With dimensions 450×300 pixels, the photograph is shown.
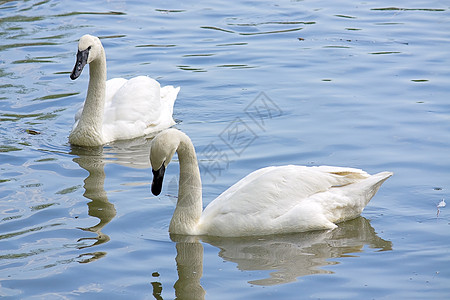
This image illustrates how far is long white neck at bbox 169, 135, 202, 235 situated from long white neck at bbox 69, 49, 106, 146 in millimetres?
2873

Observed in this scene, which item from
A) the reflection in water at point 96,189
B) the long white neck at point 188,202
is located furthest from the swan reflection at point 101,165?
the long white neck at point 188,202

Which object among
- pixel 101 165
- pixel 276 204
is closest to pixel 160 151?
pixel 276 204

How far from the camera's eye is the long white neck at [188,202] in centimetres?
757

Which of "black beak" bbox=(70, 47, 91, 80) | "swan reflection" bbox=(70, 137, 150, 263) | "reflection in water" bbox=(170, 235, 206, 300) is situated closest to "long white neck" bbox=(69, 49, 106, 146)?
"swan reflection" bbox=(70, 137, 150, 263)

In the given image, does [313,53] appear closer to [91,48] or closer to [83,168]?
[91,48]

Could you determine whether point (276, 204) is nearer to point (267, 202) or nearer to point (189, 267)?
point (267, 202)

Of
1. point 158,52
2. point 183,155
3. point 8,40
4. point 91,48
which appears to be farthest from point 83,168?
point 8,40

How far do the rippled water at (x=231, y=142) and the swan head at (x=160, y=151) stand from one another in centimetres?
60

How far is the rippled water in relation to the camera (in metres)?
6.80

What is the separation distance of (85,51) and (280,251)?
13.4 feet

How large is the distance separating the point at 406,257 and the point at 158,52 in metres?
8.02

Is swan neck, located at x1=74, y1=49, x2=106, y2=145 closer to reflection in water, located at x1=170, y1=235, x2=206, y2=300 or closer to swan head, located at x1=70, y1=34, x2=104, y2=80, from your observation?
swan head, located at x1=70, y1=34, x2=104, y2=80

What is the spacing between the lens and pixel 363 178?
26.0ft

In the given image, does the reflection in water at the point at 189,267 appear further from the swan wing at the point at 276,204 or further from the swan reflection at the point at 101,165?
the swan reflection at the point at 101,165
